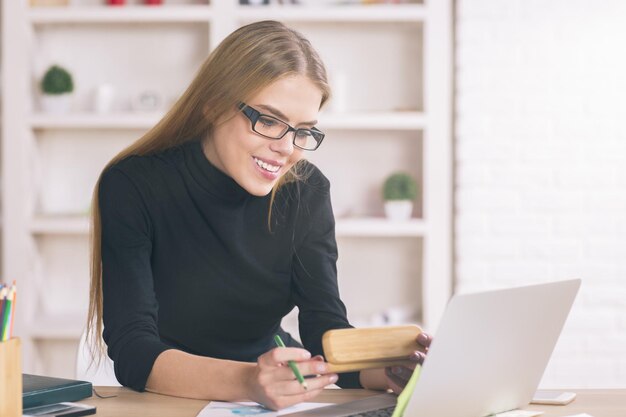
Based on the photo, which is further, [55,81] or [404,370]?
[55,81]

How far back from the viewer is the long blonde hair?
162 centimetres

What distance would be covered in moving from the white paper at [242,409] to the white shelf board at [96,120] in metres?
2.40

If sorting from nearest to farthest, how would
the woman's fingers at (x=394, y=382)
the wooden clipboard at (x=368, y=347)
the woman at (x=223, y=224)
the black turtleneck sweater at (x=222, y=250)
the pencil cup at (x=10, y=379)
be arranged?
the pencil cup at (x=10, y=379) < the wooden clipboard at (x=368, y=347) < the woman's fingers at (x=394, y=382) < the woman at (x=223, y=224) < the black turtleneck sweater at (x=222, y=250)

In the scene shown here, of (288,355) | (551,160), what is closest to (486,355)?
(288,355)

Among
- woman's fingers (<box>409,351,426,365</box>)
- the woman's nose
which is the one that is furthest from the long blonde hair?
woman's fingers (<box>409,351,426,365</box>)

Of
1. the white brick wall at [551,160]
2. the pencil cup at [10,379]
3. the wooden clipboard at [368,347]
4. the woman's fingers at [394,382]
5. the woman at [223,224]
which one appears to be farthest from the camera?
the white brick wall at [551,160]

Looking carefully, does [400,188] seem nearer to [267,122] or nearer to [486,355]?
[267,122]

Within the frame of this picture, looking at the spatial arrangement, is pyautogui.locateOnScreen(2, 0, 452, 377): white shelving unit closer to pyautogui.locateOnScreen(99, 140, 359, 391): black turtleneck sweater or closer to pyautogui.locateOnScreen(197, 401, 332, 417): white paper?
pyautogui.locateOnScreen(99, 140, 359, 391): black turtleneck sweater

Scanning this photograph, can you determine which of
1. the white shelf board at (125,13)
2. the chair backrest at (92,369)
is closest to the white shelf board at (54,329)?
the white shelf board at (125,13)

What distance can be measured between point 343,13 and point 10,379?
106 inches

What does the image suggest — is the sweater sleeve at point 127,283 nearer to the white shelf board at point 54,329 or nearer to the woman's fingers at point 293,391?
the woman's fingers at point 293,391

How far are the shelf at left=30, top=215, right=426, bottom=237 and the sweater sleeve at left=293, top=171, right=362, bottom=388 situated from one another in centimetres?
167

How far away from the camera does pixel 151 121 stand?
11.8 feet

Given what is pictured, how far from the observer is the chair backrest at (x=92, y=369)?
181cm
